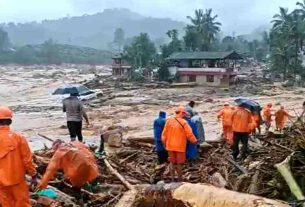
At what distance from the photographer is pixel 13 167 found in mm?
6219

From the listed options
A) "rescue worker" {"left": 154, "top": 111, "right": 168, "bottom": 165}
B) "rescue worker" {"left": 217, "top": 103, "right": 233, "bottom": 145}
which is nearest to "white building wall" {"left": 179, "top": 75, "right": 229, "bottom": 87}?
"rescue worker" {"left": 217, "top": 103, "right": 233, "bottom": 145}

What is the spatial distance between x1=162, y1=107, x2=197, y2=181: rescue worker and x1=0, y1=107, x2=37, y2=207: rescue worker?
311 cm

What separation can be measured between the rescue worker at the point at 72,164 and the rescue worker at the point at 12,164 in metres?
0.50

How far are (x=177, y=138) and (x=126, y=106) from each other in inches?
1093

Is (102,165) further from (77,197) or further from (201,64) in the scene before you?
(201,64)

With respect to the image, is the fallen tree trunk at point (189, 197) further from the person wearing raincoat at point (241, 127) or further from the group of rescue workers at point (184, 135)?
the person wearing raincoat at point (241, 127)

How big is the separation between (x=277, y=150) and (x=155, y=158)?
10.3ft

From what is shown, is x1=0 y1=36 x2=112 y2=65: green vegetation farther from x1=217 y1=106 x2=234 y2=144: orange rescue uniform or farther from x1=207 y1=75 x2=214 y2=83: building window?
x1=217 y1=106 x2=234 y2=144: orange rescue uniform

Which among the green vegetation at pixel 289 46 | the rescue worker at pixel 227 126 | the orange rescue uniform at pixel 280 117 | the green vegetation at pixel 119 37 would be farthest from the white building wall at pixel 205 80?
the green vegetation at pixel 119 37

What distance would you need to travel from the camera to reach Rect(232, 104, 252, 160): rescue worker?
10367mm

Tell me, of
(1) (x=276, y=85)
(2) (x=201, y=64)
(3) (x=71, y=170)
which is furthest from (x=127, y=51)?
(3) (x=71, y=170)

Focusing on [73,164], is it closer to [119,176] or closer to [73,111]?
[119,176]

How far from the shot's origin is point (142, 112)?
33062 millimetres

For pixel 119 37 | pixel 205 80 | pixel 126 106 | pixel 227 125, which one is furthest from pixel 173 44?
pixel 119 37
